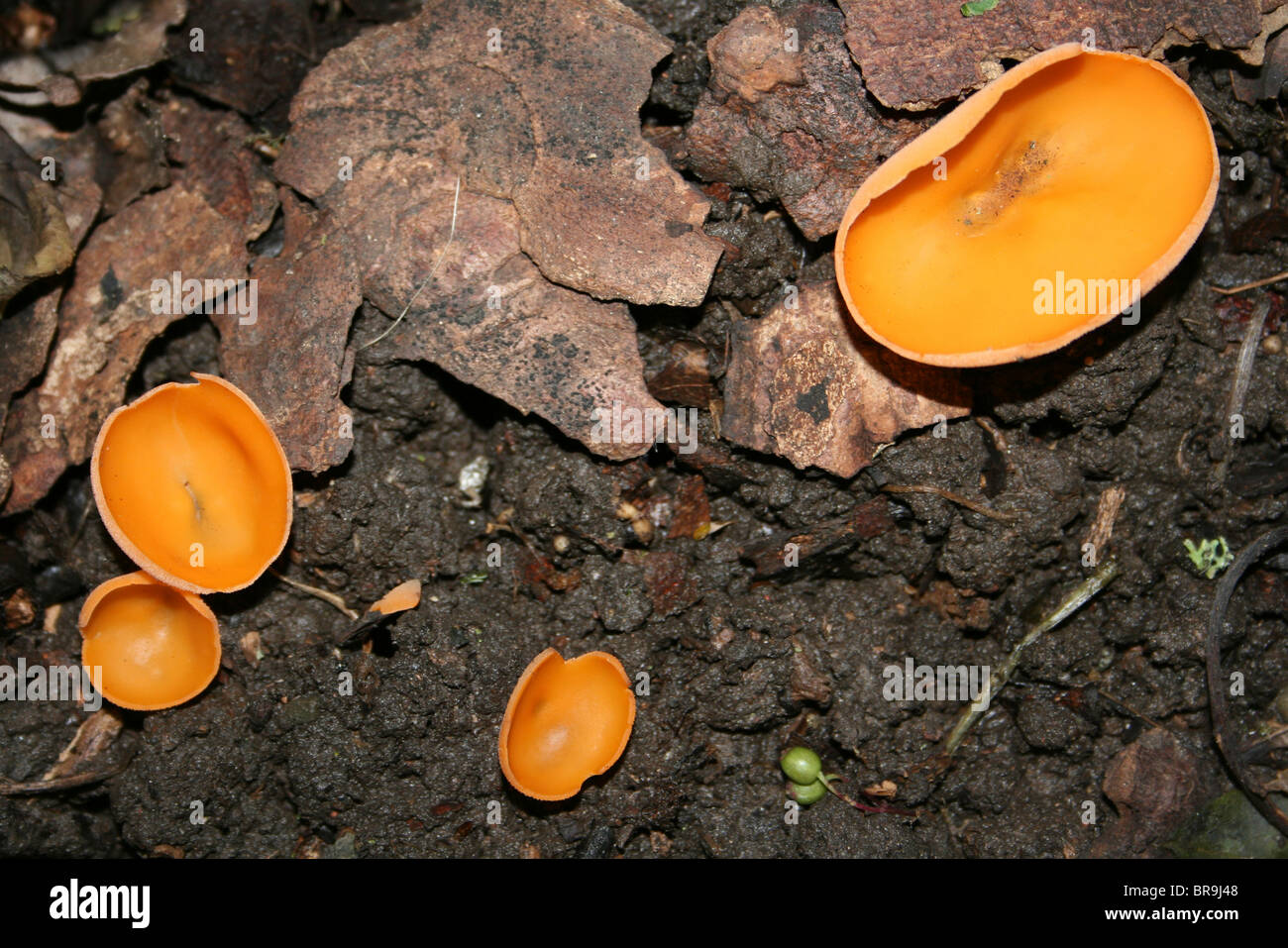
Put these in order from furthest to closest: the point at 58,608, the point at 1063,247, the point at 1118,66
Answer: the point at 58,608, the point at 1063,247, the point at 1118,66

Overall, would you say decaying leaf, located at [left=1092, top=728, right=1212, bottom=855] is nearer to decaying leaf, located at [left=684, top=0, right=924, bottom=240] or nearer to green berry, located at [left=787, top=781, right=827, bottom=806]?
green berry, located at [left=787, top=781, right=827, bottom=806]

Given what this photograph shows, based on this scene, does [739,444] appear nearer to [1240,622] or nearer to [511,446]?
[511,446]

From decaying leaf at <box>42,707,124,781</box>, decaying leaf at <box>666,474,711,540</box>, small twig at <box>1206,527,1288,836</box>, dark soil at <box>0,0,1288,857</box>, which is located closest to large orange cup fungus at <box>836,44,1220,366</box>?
dark soil at <box>0,0,1288,857</box>

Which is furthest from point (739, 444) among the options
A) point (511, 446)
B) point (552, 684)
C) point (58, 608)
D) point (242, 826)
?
point (58, 608)

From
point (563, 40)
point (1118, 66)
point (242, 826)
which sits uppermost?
point (1118, 66)

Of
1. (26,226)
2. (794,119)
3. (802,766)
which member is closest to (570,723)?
(802,766)

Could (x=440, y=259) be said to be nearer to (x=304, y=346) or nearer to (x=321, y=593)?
(x=304, y=346)
